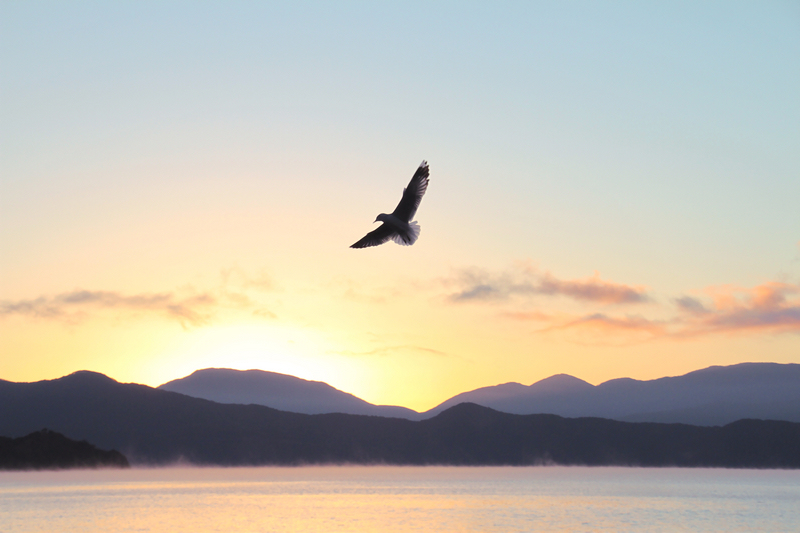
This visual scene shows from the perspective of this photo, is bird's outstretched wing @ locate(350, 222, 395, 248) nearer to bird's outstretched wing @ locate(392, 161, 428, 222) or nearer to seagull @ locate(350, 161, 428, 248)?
seagull @ locate(350, 161, 428, 248)

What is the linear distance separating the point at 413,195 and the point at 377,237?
2032 mm

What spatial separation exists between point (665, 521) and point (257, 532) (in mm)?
46177

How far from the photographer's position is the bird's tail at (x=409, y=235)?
2788 cm

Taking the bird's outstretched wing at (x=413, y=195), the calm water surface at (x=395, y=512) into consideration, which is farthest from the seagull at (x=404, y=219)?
the calm water surface at (x=395, y=512)

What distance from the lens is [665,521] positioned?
8969cm

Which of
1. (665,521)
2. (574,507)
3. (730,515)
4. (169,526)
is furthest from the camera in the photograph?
(574,507)

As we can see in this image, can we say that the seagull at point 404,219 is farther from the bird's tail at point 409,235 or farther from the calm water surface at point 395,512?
the calm water surface at point 395,512

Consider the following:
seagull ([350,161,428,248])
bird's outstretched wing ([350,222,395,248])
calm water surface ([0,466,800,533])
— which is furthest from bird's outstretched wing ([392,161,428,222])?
calm water surface ([0,466,800,533])

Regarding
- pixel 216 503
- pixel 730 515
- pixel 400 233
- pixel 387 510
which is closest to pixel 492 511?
pixel 387 510

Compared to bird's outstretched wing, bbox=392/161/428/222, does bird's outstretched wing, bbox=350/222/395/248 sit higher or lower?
lower

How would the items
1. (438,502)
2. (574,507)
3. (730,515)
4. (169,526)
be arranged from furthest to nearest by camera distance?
(438,502), (574,507), (730,515), (169,526)

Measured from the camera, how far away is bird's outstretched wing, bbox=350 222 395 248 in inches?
1117

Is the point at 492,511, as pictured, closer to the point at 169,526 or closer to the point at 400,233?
the point at 169,526

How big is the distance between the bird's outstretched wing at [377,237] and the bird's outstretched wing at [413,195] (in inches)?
27.1
